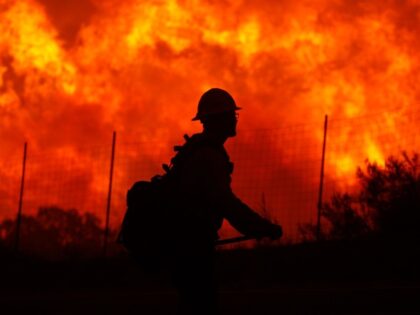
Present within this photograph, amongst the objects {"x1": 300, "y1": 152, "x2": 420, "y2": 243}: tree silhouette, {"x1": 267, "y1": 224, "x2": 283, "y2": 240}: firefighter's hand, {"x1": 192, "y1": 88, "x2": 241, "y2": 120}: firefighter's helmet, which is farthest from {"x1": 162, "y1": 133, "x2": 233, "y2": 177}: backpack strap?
{"x1": 300, "y1": 152, "x2": 420, "y2": 243}: tree silhouette

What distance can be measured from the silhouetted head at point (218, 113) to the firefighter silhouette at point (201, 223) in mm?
250

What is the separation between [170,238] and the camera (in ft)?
20.1

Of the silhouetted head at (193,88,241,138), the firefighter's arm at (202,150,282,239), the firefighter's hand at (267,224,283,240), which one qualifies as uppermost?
the silhouetted head at (193,88,241,138)

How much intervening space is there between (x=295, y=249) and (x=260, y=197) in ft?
6.04

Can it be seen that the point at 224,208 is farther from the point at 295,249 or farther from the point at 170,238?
the point at 295,249

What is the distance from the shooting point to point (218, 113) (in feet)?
21.2

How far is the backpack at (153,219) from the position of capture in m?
6.13

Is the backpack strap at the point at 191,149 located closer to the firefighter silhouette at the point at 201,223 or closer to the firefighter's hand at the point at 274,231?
the firefighter silhouette at the point at 201,223

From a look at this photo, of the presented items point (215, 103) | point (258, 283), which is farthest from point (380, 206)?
point (215, 103)

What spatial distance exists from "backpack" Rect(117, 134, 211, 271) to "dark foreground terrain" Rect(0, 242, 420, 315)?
421 centimetres

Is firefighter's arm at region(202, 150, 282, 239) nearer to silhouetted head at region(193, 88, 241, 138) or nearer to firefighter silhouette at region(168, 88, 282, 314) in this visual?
firefighter silhouette at region(168, 88, 282, 314)

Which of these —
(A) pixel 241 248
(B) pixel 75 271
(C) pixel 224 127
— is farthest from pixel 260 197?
(C) pixel 224 127

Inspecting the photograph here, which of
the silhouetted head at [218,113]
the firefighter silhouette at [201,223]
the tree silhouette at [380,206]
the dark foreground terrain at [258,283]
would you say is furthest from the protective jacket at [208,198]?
the tree silhouette at [380,206]

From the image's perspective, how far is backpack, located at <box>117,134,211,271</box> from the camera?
6.13m
